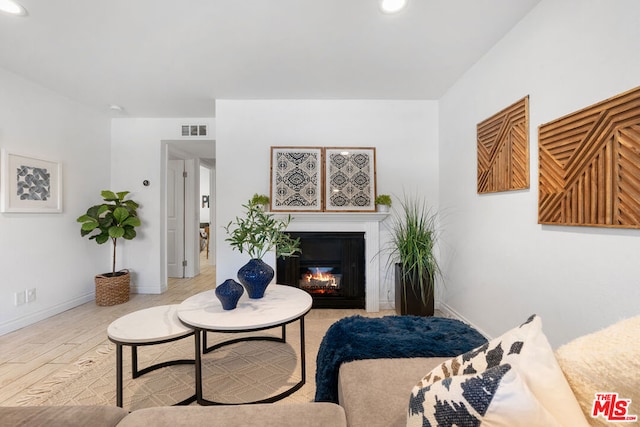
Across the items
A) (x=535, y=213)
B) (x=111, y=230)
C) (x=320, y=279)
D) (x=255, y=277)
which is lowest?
(x=320, y=279)

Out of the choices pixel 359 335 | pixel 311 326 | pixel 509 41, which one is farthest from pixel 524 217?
pixel 311 326

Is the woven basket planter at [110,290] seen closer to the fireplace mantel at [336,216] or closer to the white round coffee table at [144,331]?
the white round coffee table at [144,331]

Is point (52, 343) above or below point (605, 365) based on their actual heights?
below

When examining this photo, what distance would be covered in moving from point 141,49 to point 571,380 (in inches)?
125

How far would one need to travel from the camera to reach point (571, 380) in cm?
62

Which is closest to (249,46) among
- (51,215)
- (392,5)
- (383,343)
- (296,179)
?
(392,5)

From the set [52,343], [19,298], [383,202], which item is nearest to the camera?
[52,343]

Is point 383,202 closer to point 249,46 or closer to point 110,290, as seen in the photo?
point 249,46

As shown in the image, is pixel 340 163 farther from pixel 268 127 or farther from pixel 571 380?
pixel 571 380

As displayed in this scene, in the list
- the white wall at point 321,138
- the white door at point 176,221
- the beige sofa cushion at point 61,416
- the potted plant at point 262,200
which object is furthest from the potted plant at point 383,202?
the white door at point 176,221

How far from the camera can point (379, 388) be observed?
0.97 m

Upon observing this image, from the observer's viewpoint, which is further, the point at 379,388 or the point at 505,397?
the point at 379,388

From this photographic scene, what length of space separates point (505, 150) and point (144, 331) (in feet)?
8.98

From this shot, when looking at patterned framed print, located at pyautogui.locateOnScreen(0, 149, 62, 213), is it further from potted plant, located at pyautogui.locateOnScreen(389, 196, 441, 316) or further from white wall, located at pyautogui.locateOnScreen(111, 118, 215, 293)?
potted plant, located at pyautogui.locateOnScreen(389, 196, 441, 316)
